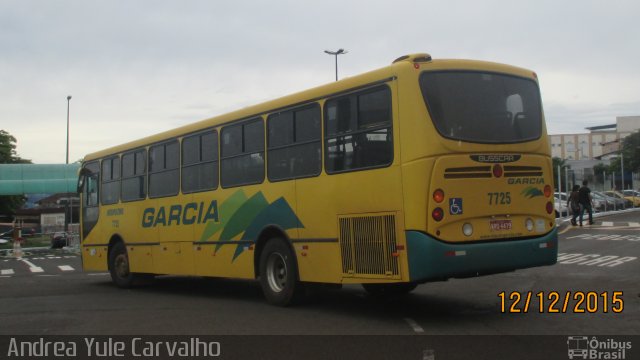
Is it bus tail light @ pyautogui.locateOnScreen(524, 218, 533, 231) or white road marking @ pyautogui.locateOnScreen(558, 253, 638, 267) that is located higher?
bus tail light @ pyautogui.locateOnScreen(524, 218, 533, 231)

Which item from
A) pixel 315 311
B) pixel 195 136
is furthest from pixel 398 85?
pixel 195 136

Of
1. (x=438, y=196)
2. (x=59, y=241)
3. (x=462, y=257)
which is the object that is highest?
(x=438, y=196)

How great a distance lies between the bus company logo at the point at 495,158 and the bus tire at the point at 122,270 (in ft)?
29.4

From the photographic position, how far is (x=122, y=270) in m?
15.4

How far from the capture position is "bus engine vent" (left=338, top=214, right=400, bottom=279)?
8.57 m

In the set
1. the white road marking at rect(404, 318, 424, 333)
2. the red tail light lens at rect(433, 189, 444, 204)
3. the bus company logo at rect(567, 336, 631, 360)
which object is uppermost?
the red tail light lens at rect(433, 189, 444, 204)

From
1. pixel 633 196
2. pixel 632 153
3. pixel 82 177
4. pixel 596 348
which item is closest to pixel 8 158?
pixel 82 177

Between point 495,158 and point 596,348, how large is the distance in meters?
2.77

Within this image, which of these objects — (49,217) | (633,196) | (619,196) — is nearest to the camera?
(619,196)

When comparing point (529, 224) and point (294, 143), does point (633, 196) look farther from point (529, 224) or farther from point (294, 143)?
point (294, 143)

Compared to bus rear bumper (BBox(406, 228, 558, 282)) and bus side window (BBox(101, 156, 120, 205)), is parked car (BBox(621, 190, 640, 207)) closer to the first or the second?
bus side window (BBox(101, 156, 120, 205))

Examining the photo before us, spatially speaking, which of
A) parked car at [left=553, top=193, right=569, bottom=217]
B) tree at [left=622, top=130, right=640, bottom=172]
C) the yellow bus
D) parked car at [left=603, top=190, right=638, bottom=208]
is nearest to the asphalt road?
the yellow bus

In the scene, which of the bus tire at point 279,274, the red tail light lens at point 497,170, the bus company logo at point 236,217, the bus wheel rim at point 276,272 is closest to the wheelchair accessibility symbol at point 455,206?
the red tail light lens at point 497,170

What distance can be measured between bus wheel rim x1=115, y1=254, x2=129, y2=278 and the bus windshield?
29.9 feet
